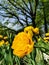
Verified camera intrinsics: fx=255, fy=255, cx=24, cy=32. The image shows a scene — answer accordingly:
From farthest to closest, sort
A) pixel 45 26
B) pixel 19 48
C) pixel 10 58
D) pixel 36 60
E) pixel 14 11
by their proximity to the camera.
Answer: pixel 14 11 < pixel 45 26 < pixel 10 58 < pixel 36 60 < pixel 19 48

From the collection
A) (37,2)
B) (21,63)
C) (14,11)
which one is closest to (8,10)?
(14,11)

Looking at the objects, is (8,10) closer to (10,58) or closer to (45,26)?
(45,26)

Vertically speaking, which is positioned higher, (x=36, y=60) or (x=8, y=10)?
(x=36, y=60)

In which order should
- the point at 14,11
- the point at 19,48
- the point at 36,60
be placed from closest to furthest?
the point at 19,48, the point at 36,60, the point at 14,11

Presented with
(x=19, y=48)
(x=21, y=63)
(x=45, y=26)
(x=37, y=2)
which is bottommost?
(x=45, y=26)

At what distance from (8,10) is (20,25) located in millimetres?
1814

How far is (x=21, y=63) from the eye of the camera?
4.62ft

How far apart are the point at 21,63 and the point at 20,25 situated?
854 inches

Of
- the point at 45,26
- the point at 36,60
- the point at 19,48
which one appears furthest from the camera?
the point at 45,26

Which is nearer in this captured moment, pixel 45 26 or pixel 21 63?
pixel 21 63

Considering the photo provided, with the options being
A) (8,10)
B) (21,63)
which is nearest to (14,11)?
(8,10)

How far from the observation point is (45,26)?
21.9 metres

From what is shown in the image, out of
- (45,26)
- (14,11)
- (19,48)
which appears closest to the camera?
(19,48)

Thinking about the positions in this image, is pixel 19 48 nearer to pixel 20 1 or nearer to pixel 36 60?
pixel 36 60
